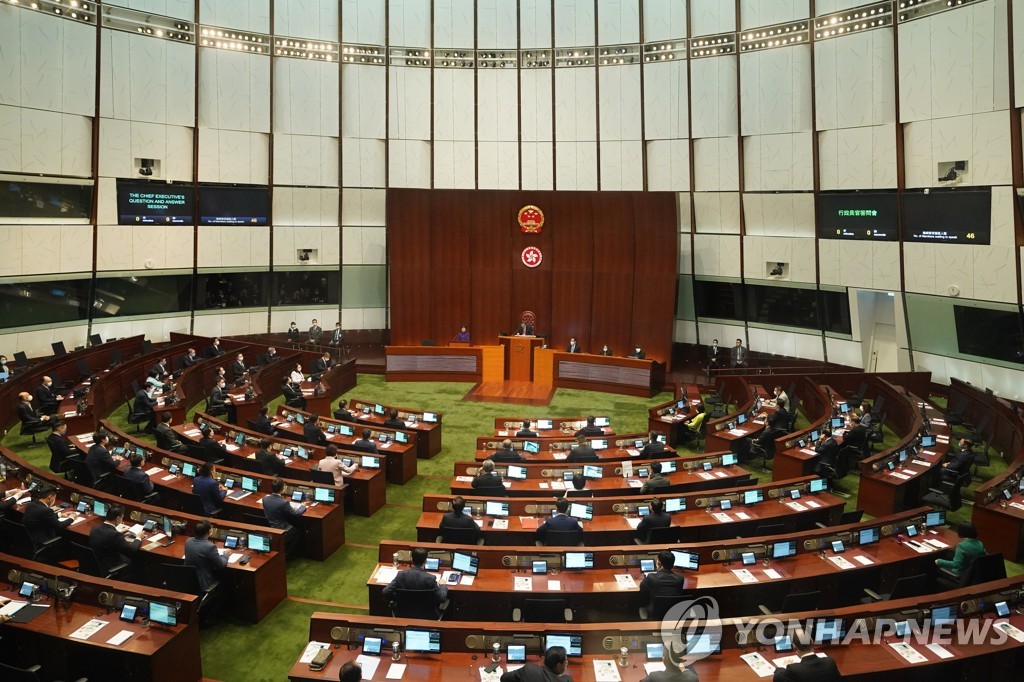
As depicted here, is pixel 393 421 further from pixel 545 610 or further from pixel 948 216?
pixel 948 216

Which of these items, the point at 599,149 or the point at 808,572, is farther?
the point at 599,149

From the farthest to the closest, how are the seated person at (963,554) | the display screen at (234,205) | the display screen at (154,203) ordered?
the display screen at (234,205), the display screen at (154,203), the seated person at (963,554)

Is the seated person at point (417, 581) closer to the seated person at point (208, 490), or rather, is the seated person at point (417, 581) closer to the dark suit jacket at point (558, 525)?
the dark suit jacket at point (558, 525)

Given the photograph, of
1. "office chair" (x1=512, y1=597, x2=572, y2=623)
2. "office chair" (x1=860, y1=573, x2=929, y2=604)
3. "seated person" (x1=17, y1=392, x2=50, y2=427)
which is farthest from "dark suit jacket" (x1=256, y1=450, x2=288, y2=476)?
"office chair" (x1=860, y1=573, x2=929, y2=604)

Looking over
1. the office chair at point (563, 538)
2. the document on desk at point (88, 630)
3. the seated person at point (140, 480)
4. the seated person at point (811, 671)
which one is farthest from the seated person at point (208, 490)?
the seated person at point (811, 671)

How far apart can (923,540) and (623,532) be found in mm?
3113

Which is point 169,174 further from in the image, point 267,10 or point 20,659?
point 20,659

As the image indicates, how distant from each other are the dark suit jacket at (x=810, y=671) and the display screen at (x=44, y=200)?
718 inches

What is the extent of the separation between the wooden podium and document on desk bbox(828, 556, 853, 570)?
11.4 m

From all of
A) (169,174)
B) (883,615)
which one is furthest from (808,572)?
(169,174)

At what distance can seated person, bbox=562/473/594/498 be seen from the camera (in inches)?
349

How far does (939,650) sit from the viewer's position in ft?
18.2

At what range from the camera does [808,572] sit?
6973 mm

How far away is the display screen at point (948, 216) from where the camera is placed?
1474 centimetres
